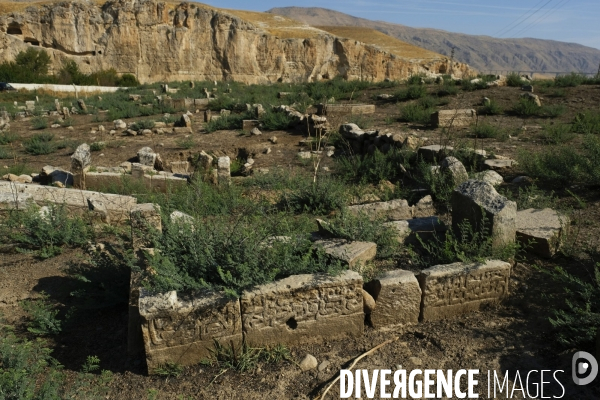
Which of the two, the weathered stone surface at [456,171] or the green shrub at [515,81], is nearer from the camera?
the weathered stone surface at [456,171]

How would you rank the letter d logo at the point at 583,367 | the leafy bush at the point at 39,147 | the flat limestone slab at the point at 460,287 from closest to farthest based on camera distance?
the letter d logo at the point at 583,367 → the flat limestone slab at the point at 460,287 → the leafy bush at the point at 39,147

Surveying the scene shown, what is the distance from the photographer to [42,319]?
4074 millimetres

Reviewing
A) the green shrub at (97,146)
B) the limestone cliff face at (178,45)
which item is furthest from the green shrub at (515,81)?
the limestone cliff face at (178,45)

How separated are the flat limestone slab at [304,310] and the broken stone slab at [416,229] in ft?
4.80

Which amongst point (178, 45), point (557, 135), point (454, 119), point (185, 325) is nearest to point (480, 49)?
point (178, 45)

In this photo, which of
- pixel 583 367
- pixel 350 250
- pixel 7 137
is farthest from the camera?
pixel 7 137

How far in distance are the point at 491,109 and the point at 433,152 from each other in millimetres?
5581

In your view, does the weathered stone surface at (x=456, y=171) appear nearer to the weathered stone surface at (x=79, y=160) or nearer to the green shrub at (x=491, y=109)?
the weathered stone surface at (x=79, y=160)

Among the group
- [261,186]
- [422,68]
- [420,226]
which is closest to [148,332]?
[420,226]

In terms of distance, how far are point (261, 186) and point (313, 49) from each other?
3963 cm

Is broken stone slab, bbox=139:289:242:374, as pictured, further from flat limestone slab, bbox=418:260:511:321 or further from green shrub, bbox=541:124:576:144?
green shrub, bbox=541:124:576:144

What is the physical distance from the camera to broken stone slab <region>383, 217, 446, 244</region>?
205 inches

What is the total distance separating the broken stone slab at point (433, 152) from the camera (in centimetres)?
835

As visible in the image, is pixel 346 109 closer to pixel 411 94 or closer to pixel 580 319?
pixel 411 94
